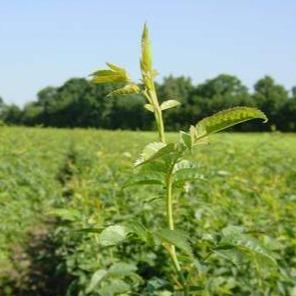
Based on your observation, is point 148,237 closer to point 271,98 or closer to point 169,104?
point 169,104

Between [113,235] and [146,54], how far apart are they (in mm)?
401

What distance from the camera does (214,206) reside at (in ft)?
13.9

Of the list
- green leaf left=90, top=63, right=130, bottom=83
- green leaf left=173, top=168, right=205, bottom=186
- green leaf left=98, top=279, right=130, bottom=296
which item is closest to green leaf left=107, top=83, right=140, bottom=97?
green leaf left=90, top=63, right=130, bottom=83

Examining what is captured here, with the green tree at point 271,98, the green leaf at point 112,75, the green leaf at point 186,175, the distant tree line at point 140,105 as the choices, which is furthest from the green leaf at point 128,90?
the green tree at point 271,98

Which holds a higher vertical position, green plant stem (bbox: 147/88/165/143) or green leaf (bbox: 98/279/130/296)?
green plant stem (bbox: 147/88/165/143)

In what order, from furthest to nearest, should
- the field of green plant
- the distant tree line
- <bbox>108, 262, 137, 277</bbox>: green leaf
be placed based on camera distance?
1. the distant tree line
2. <bbox>108, 262, 137, 277</bbox>: green leaf
3. the field of green plant

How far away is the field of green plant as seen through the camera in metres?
1.48

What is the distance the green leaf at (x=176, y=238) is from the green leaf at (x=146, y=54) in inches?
13.1

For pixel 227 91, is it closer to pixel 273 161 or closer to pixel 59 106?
pixel 59 106

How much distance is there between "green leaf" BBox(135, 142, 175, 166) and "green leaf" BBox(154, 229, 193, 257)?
0.58 ft

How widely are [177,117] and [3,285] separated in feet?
156

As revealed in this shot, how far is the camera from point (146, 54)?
4.12 feet

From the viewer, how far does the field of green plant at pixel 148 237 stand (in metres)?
1.48

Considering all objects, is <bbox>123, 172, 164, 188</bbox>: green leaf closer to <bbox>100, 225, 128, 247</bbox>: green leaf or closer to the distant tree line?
<bbox>100, 225, 128, 247</bbox>: green leaf
